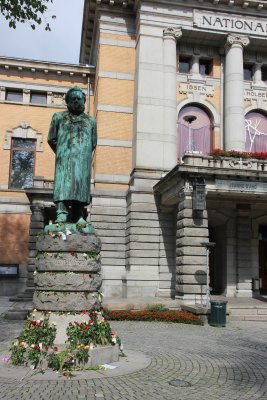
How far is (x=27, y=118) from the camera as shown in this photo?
1097 inches

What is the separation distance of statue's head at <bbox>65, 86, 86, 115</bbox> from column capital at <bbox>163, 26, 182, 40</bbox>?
1678 cm

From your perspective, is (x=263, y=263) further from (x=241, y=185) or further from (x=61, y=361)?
(x=61, y=361)

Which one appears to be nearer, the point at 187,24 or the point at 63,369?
the point at 63,369

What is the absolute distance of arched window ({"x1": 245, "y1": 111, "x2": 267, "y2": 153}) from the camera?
82.4 ft

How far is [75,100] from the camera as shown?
9.20 meters

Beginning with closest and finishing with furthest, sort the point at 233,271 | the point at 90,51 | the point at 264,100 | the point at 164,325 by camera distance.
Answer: the point at 164,325
the point at 233,271
the point at 264,100
the point at 90,51

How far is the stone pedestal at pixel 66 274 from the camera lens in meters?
8.39

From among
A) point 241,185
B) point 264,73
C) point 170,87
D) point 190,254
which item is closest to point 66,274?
point 190,254

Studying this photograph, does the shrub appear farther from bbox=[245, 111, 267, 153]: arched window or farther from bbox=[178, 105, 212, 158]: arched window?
bbox=[245, 111, 267, 153]: arched window

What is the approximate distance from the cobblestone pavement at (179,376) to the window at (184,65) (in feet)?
57.3

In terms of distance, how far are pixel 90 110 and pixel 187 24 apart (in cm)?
814

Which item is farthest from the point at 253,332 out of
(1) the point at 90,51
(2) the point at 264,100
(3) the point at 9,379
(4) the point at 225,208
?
(1) the point at 90,51

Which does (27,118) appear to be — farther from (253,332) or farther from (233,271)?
(253,332)

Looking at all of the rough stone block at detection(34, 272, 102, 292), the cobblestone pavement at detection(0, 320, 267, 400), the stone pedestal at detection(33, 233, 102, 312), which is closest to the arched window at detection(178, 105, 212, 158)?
the cobblestone pavement at detection(0, 320, 267, 400)
